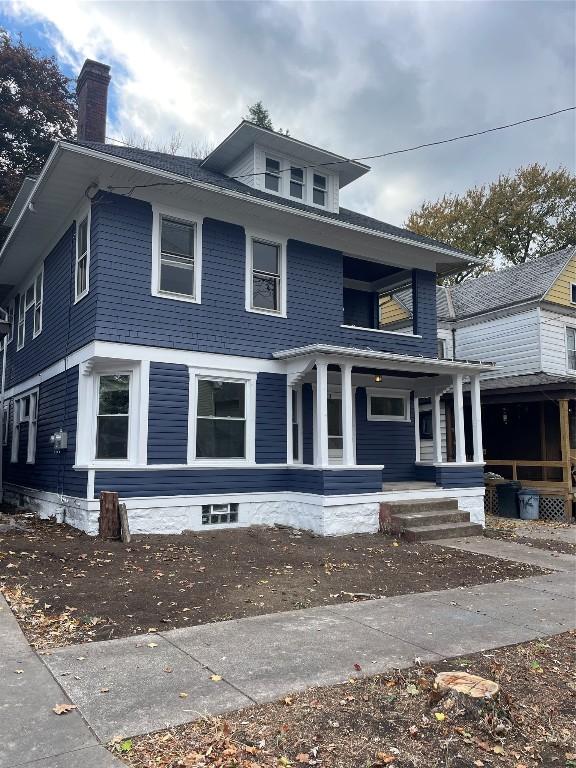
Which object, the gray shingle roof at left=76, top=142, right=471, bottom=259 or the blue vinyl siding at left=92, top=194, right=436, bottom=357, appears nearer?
the blue vinyl siding at left=92, top=194, right=436, bottom=357

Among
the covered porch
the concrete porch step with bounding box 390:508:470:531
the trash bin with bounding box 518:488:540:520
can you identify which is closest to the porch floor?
the covered porch

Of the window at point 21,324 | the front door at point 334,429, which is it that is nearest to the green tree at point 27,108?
the window at point 21,324

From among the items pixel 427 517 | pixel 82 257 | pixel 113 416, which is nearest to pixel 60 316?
pixel 82 257

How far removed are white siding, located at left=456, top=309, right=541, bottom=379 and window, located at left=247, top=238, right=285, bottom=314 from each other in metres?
9.74

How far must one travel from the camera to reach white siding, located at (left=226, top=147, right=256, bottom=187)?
1294 cm

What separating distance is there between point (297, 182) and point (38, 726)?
1238 cm

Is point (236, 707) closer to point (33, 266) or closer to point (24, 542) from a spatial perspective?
point (24, 542)

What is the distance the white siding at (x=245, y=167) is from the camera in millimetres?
12938

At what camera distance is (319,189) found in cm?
1388

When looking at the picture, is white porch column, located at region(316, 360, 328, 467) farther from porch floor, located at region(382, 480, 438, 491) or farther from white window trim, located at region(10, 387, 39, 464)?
white window trim, located at region(10, 387, 39, 464)

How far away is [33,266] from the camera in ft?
48.1

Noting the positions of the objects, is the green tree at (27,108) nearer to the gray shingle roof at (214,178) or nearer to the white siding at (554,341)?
the gray shingle roof at (214,178)

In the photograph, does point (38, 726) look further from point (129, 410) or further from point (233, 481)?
point (233, 481)

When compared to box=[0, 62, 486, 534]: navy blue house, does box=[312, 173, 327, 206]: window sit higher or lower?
higher
